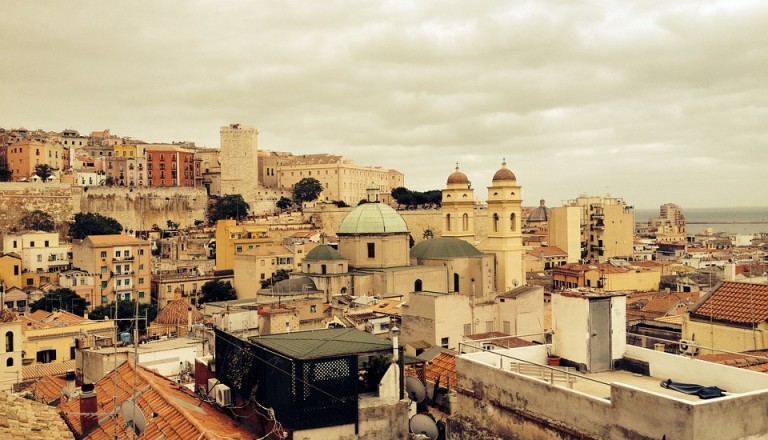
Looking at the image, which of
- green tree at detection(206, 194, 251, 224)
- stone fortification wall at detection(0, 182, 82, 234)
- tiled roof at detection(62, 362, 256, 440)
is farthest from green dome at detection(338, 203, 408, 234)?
green tree at detection(206, 194, 251, 224)

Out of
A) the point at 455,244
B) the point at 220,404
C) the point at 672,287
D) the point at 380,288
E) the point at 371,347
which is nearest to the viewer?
the point at 371,347

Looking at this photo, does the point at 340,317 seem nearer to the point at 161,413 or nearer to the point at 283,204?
the point at 161,413

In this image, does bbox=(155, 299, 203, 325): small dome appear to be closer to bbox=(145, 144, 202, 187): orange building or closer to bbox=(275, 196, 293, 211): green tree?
bbox=(145, 144, 202, 187): orange building

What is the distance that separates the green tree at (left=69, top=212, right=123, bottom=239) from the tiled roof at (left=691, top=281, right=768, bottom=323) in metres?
50.5

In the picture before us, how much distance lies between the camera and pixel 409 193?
266ft

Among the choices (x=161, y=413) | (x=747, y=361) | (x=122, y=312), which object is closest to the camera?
(x=747, y=361)

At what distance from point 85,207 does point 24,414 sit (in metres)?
59.6

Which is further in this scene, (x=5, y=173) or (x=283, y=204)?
(x=283, y=204)

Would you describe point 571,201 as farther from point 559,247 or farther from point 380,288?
point 380,288

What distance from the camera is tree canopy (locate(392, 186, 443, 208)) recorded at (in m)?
80.3

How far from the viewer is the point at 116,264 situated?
1654 inches

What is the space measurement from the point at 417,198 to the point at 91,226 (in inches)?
1452

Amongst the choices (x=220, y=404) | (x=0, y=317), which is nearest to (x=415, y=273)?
(x=0, y=317)

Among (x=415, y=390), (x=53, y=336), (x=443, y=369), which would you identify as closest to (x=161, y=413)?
(x=415, y=390)
